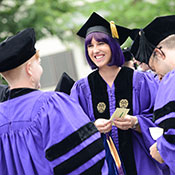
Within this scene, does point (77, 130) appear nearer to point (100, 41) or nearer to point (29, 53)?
point (29, 53)

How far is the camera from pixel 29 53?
2145 mm

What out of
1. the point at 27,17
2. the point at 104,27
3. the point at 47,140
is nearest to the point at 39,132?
the point at 47,140

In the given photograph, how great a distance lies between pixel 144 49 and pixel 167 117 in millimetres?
649

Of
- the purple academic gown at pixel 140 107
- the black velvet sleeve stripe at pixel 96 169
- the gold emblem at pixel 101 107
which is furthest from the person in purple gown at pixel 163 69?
the gold emblem at pixel 101 107

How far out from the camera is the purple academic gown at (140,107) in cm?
283

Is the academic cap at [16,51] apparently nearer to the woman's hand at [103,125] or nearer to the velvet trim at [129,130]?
the woman's hand at [103,125]

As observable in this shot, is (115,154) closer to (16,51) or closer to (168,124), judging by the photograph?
(168,124)

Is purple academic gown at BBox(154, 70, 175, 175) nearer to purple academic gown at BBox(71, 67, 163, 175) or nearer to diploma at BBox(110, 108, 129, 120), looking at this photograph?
diploma at BBox(110, 108, 129, 120)

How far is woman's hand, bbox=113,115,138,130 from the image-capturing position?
274cm

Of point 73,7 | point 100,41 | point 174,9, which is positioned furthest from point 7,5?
point 100,41

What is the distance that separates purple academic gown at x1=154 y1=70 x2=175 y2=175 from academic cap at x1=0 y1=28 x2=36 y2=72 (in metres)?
0.98

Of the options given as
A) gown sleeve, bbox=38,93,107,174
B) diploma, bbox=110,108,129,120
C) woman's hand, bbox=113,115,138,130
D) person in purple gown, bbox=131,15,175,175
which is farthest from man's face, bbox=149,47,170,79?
gown sleeve, bbox=38,93,107,174

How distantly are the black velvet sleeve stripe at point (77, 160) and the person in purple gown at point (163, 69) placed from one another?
1.61 feet

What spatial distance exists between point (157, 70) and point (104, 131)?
766 mm
